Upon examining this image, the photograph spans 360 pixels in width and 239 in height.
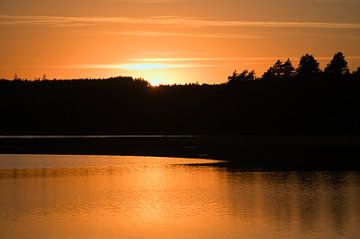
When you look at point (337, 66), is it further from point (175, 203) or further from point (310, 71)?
point (175, 203)

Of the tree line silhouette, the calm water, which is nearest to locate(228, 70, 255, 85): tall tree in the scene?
the tree line silhouette

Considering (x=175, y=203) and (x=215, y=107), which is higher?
(x=215, y=107)

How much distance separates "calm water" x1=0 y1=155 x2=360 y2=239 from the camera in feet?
91.3

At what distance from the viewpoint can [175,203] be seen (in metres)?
35.8

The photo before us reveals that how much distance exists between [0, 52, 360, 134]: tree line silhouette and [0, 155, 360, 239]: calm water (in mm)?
68654

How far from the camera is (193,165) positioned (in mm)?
57688

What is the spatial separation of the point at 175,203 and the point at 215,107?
377 ft

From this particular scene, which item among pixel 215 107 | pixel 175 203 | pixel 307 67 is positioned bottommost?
pixel 175 203

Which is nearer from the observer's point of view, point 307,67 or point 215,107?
point 307,67

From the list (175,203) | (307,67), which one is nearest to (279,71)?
(307,67)

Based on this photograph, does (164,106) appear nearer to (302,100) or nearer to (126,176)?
(302,100)

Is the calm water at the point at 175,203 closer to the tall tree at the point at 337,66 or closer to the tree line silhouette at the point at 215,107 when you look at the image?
the tree line silhouette at the point at 215,107

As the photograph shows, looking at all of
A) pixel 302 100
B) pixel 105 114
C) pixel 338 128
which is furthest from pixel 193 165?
pixel 105 114

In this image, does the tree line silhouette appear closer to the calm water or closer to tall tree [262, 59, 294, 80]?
tall tree [262, 59, 294, 80]
